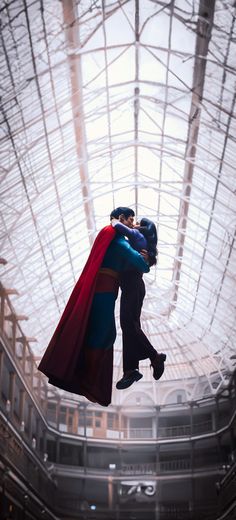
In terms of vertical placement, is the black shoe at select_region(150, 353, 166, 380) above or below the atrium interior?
below

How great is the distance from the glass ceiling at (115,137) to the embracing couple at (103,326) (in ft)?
49.1

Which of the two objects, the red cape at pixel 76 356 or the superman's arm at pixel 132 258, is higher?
the superman's arm at pixel 132 258

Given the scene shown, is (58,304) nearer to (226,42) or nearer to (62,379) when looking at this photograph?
(226,42)

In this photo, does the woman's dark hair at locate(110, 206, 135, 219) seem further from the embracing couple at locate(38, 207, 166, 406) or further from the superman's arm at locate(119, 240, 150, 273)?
the superman's arm at locate(119, 240, 150, 273)

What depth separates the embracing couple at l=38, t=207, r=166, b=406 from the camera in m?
6.98

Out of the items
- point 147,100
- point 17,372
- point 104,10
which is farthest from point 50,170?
point 17,372

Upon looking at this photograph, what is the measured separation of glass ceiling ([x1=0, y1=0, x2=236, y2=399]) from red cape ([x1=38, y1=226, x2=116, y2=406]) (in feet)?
50.3

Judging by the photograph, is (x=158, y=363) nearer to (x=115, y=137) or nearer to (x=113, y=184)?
(x=115, y=137)

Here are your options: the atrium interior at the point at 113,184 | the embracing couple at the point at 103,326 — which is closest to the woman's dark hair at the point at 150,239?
the embracing couple at the point at 103,326

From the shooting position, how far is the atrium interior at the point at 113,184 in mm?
23516

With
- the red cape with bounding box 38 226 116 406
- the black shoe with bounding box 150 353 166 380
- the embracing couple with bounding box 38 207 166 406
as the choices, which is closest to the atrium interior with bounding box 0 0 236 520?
the embracing couple with bounding box 38 207 166 406

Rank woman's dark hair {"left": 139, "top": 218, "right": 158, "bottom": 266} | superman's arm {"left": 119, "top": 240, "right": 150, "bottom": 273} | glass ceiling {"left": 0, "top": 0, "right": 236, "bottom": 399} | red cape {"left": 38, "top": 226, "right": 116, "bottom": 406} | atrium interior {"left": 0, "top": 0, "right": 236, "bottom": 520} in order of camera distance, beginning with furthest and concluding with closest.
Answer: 1. atrium interior {"left": 0, "top": 0, "right": 236, "bottom": 520}
2. glass ceiling {"left": 0, "top": 0, "right": 236, "bottom": 399}
3. woman's dark hair {"left": 139, "top": 218, "right": 158, "bottom": 266}
4. superman's arm {"left": 119, "top": 240, "right": 150, "bottom": 273}
5. red cape {"left": 38, "top": 226, "right": 116, "bottom": 406}

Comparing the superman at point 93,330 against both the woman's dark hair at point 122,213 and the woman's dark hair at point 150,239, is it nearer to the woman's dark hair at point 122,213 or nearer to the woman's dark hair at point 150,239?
the woman's dark hair at point 150,239

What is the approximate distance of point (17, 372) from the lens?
123 ft
